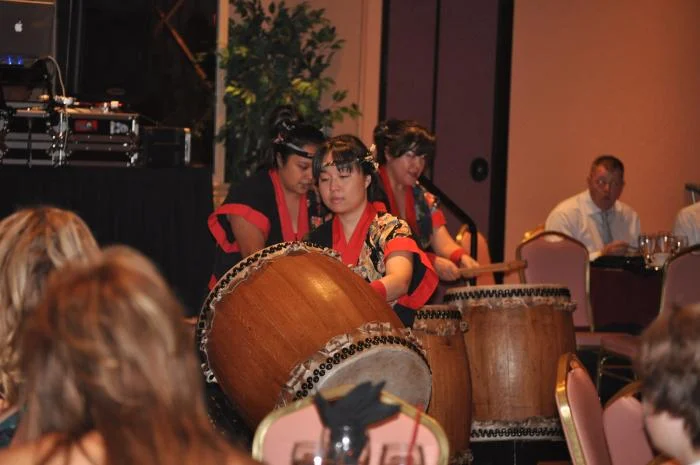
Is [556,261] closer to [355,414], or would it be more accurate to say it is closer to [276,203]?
[276,203]

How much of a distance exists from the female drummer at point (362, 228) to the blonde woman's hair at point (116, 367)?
7.91ft

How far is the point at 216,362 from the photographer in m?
3.56

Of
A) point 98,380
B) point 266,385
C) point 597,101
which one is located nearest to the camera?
point 98,380

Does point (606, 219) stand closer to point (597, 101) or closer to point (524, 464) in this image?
point (597, 101)

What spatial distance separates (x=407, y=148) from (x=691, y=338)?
306cm

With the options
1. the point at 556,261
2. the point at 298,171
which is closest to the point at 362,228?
the point at 298,171

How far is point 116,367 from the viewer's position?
4.67 ft

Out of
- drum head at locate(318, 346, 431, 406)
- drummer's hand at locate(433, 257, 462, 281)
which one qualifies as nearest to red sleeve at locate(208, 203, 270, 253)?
drummer's hand at locate(433, 257, 462, 281)

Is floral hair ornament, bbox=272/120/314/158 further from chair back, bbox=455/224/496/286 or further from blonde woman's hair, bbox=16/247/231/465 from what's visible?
blonde woman's hair, bbox=16/247/231/465

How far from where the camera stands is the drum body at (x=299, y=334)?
335cm

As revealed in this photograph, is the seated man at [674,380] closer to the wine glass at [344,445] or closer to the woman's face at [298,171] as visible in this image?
the wine glass at [344,445]

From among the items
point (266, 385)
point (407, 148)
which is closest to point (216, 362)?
point (266, 385)

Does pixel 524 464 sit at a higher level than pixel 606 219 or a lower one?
lower

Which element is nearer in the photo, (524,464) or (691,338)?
(691,338)
